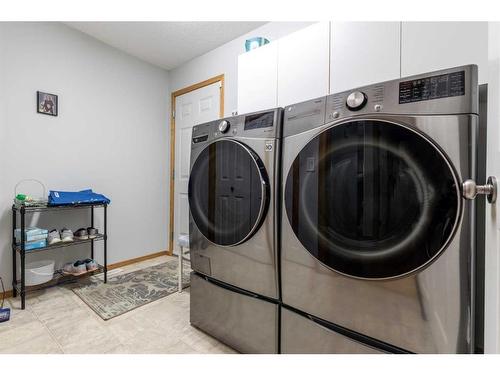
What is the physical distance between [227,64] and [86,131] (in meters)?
1.51

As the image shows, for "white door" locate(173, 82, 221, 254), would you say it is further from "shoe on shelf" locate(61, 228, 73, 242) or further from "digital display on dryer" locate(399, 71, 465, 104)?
"digital display on dryer" locate(399, 71, 465, 104)

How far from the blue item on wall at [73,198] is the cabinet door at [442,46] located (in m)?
2.36

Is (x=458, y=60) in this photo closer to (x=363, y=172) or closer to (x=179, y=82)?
(x=363, y=172)

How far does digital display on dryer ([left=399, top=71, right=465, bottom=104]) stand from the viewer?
0.72 m

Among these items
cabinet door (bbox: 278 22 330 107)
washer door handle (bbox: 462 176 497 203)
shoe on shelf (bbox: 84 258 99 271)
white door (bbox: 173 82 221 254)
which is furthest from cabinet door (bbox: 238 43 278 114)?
shoe on shelf (bbox: 84 258 99 271)

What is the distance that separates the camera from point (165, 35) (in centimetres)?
226

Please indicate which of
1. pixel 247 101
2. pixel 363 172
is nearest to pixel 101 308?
pixel 247 101

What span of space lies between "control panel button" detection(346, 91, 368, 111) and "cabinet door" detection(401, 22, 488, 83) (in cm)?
32

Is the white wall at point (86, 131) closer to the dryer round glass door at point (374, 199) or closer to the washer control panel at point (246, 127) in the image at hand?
the washer control panel at point (246, 127)

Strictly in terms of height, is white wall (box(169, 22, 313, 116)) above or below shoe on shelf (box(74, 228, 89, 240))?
above

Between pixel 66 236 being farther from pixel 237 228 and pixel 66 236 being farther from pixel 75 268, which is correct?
pixel 237 228

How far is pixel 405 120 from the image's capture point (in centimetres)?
77

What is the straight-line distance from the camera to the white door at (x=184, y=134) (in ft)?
8.52
